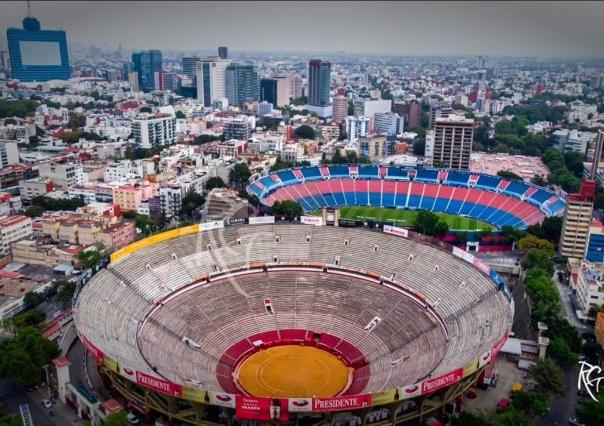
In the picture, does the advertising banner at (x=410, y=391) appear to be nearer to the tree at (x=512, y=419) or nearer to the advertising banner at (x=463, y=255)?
the tree at (x=512, y=419)

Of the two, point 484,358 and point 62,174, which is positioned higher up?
point 484,358

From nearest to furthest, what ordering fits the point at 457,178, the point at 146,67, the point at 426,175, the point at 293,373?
the point at 293,373, the point at 457,178, the point at 426,175, the point at 146,67

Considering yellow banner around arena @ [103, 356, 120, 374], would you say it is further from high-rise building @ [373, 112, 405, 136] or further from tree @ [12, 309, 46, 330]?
high-rise building @ [373, 112, 405, 136]

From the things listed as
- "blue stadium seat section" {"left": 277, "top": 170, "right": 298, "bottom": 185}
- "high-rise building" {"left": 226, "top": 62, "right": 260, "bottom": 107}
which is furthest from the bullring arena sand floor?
"high-rise building" {"left": 226, "top": 62, "right": 260, "bottom": 107}

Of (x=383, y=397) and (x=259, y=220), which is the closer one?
(x=383, y=397)

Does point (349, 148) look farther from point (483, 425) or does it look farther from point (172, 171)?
point (483, 425)

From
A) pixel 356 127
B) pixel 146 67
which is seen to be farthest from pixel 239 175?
pixel 146 67

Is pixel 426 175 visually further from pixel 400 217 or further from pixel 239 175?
pixel 239 175
